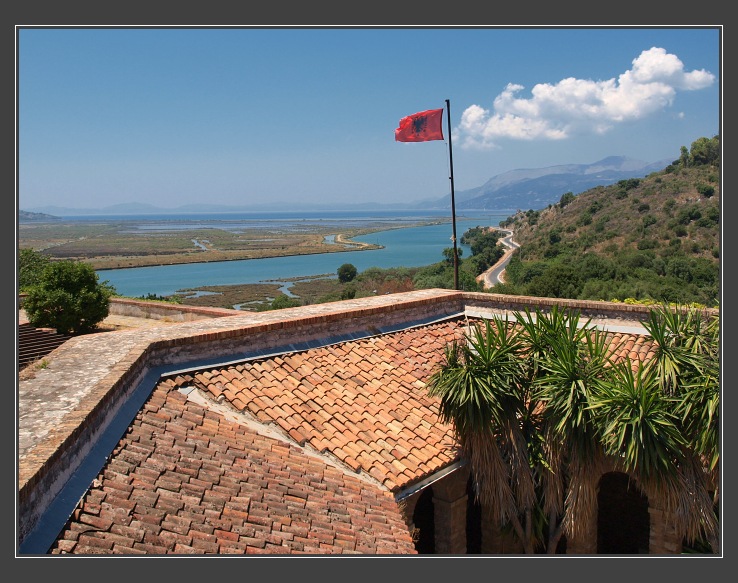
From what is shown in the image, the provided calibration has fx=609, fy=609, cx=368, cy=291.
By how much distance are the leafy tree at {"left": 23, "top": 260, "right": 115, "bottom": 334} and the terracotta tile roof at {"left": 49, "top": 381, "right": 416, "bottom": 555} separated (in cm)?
886

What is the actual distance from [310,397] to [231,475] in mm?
2335

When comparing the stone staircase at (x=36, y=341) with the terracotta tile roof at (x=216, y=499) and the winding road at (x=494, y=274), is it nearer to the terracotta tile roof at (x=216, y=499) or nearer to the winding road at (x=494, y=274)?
the terracotta tile roof at (x=216, y=499)

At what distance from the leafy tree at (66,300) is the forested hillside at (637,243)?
21.7 metres

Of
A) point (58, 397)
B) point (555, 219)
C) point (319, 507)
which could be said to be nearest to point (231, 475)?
point (319, 507)

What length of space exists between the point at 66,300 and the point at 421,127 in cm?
995

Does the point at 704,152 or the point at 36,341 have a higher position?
the point at 704,152

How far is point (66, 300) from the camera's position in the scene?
614 inches

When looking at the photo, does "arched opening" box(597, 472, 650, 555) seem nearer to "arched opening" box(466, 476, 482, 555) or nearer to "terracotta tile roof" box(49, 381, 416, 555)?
"arched opening" box(466, 476, 482, 555)

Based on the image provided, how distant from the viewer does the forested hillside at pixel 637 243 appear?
33.9m

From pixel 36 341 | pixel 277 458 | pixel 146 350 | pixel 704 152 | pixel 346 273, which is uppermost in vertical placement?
pixel 704 152

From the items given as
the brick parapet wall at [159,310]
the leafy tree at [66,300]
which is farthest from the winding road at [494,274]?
the leafy tree at [66,300]

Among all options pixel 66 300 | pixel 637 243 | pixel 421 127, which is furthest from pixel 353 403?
pixel 637 243

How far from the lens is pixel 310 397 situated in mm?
9000

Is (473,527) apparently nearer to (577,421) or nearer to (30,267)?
(577,421)
